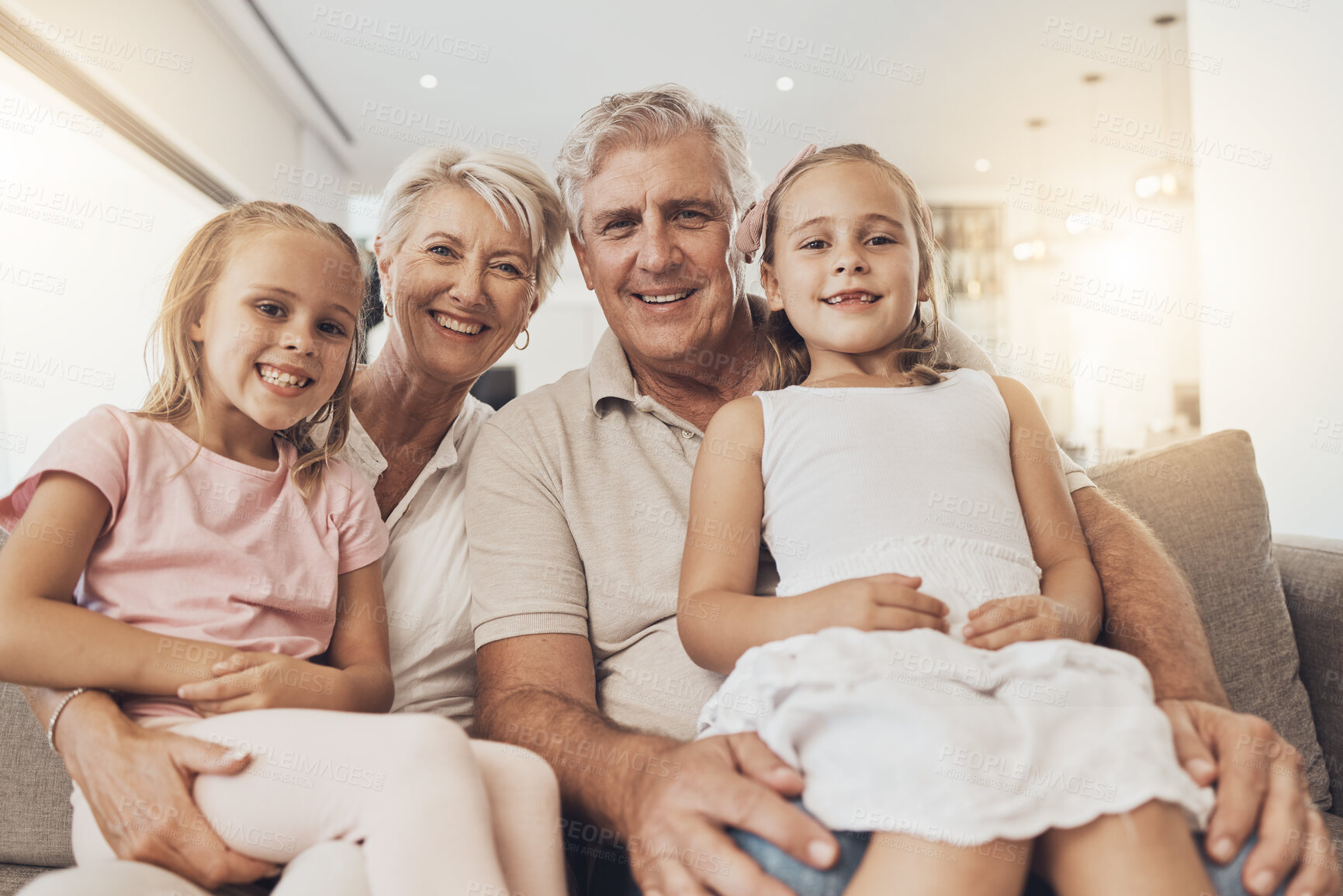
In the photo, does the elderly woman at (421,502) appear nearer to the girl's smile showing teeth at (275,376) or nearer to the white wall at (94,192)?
the girl's smile showing teeth at (275,376)

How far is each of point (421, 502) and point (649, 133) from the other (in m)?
0.74

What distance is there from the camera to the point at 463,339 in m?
1.60

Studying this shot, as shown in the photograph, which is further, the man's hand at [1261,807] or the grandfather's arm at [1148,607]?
the grandfather's arm at [1148,607]

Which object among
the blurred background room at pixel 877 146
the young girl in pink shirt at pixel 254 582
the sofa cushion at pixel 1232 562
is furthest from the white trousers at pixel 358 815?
the sofa cushion at pixel 1232 562

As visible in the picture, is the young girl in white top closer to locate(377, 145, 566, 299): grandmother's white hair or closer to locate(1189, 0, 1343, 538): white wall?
locate(377, 145, 566, 299): grandmother's white hair

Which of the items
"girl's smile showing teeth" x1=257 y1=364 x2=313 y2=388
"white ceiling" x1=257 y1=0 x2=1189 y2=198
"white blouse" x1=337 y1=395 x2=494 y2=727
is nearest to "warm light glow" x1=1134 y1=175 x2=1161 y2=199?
"white ceiling" x1=257 y1=0 x2=1189 y2=198

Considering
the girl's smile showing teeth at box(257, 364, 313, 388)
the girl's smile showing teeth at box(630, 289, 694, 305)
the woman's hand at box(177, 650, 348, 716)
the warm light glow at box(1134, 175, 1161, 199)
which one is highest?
the warm light glow at box(1134, 175, 1161, 199)

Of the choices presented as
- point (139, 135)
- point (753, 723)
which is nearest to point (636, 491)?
point (753, 723)

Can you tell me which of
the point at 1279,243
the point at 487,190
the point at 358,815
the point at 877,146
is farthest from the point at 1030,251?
the point at 358,815

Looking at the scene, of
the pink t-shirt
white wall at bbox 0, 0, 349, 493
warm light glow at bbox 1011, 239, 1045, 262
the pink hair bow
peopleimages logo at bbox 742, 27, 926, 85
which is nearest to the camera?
Result: the pink t-shirt

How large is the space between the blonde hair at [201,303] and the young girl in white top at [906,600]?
545 mm

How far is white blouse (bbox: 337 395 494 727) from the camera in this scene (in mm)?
1353

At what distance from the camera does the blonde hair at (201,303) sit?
1191 millimetres

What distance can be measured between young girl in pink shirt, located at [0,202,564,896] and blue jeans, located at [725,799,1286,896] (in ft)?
0.82
